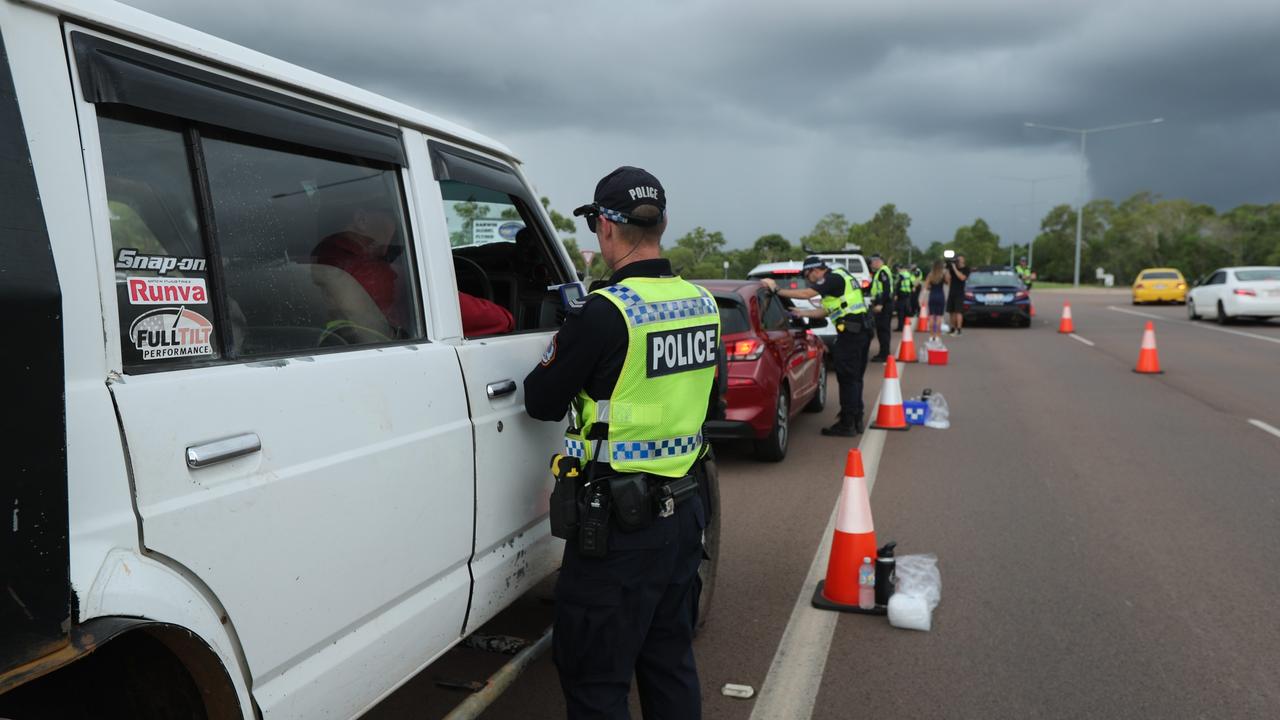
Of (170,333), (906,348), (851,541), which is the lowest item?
(906,348)

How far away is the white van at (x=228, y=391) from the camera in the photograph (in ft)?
5.16

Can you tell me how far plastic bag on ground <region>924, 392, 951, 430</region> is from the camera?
969 cm

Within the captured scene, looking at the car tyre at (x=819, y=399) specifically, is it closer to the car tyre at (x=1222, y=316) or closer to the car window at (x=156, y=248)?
the car window at (x=156, y=248)

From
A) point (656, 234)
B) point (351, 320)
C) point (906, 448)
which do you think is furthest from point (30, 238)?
point (906, 448)

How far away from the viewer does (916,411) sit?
9.84m

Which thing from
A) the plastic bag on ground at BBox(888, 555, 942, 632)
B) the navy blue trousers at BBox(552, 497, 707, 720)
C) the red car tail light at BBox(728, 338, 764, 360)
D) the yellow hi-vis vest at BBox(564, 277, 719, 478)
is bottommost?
the plastic bag on ground at BBox(888, 555, 942, 632)

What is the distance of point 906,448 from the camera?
28.5 ft

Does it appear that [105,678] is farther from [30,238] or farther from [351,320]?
[351,320]

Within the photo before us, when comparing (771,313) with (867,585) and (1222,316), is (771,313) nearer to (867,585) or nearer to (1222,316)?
(867,585)

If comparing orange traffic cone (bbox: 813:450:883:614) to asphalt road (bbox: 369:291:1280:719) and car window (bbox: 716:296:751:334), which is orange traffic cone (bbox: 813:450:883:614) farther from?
car window (bbox: 716:296:751:334)

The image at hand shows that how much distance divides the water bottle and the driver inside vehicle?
9.19ft

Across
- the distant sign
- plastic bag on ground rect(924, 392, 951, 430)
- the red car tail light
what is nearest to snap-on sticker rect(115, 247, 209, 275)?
the distant sign

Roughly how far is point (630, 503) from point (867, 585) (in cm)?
231

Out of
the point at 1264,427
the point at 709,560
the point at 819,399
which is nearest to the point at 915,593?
Answer: the point at 709,560
